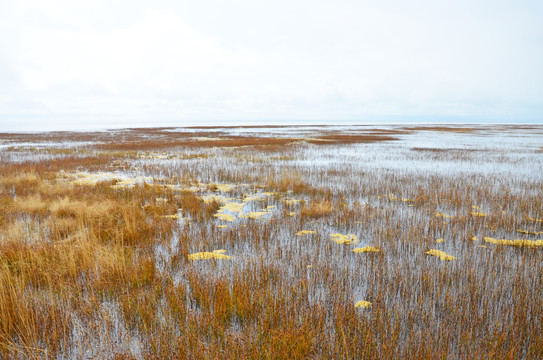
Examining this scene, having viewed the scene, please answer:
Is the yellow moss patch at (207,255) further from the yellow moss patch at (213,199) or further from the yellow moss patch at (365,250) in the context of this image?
the yellow moss patch at (213,199)

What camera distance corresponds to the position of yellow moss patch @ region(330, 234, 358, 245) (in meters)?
6.83

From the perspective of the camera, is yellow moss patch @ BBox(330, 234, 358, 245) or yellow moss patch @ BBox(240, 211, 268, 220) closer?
yellow moss patch @ BBox(330, 234, 358, 245)

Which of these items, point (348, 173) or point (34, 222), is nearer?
point (34, 222)

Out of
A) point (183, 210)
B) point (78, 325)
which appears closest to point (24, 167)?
point (183, 210)

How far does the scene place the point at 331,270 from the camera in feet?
17.8

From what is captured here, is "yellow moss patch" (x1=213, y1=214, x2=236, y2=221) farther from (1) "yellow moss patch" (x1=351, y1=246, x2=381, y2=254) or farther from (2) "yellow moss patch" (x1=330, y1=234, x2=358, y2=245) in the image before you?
(1) "yellow moss patch" (x1=351, y1=246, x2=381, y2=254)

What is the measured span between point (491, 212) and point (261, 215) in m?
7.06

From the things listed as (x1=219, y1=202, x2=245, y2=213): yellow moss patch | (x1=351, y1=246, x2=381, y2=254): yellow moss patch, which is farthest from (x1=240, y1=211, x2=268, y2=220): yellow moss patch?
(x1=351, y1=246, x2=381, y2=254): yellow moss patch

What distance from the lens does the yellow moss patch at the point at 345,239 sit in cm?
Answer: 683

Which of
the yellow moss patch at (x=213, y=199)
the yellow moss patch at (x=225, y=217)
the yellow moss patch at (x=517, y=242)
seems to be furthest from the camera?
the yellow moss patch at (x=213, y=199)

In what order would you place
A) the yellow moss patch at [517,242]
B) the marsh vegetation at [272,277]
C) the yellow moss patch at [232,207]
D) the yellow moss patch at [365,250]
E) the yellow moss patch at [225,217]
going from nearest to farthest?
the marsh vegetation at [272,277], the yellow moss patch at [365,250], the yellow moss patch at [517,242], the yellow moss patch at [225,217], the yellow moss patch at [232,207]

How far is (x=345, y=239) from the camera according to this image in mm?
6996

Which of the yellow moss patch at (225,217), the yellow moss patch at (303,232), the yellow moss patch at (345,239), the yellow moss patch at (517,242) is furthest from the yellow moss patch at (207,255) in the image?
the yellow moss patch at (517,242)

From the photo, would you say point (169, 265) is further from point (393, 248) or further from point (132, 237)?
point (393, 248)
